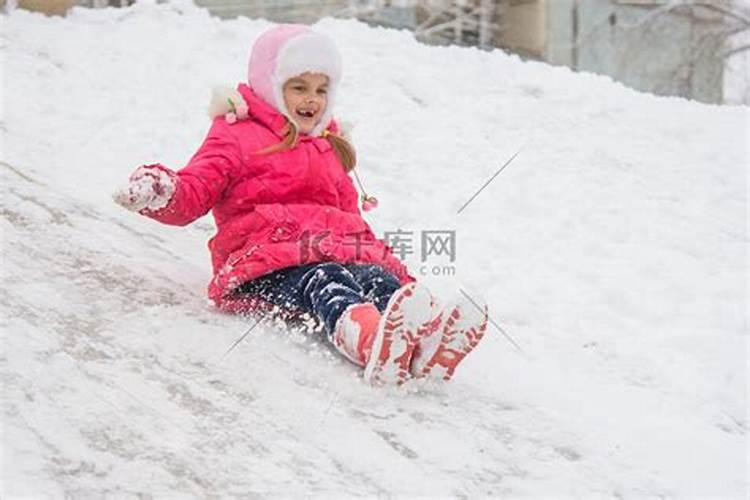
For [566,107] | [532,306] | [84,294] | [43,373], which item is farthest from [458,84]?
[43,373]

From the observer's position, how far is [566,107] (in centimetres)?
627

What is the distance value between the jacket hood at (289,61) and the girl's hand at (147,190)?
21.7 inches

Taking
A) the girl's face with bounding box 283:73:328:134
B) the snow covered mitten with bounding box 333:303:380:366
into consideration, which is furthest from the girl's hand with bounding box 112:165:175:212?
the snow covered mitten with bounding box 333:303:380:366

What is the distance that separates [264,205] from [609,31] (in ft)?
41.8

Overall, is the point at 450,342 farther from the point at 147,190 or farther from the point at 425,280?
the point at 425,280

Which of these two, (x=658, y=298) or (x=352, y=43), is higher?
(x=352, y=43)

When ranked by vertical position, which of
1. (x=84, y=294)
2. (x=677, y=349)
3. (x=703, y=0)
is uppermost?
(x=703, y=0)

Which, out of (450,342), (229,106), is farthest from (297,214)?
(450,342)

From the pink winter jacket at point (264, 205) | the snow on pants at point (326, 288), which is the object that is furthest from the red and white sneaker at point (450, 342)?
the pink winter jacket at point (264, 205)

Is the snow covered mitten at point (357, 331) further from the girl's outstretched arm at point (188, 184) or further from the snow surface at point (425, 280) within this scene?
the girl's outstretched arm at point (188, 184)

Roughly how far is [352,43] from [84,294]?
13.4ft

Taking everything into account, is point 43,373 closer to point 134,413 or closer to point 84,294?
point 134,413

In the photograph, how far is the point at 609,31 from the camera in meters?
15.1

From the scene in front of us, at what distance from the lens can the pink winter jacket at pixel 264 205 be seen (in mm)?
3166
